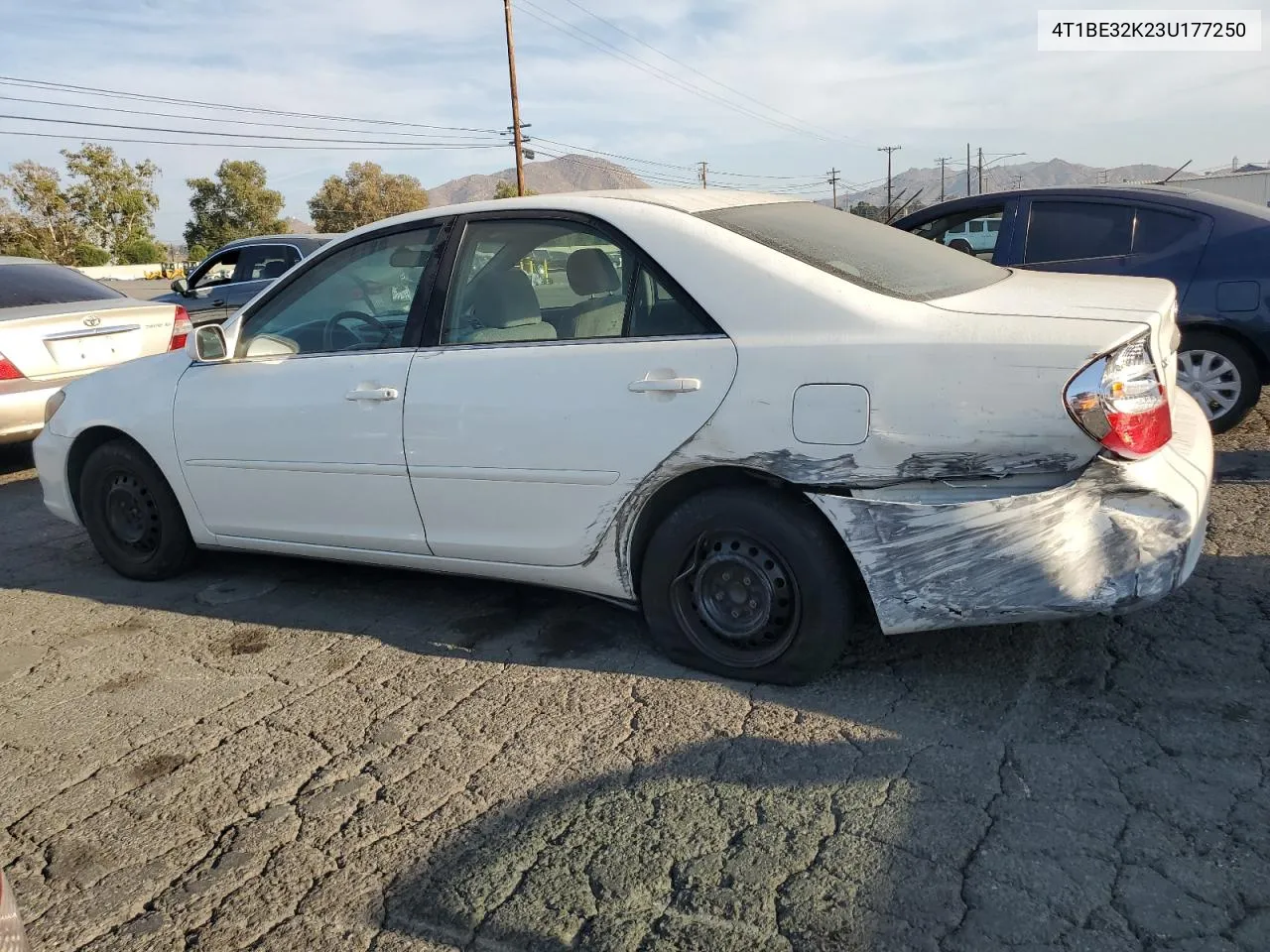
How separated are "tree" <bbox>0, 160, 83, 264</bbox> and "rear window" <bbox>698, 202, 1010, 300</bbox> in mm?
71167

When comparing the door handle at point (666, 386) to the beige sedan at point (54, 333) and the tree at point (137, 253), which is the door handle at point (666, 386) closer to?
the beige sedan at point (54, 333)

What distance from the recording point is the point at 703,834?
8.44ft

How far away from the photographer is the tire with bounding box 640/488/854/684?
123 inches

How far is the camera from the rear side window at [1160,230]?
19.6 ft

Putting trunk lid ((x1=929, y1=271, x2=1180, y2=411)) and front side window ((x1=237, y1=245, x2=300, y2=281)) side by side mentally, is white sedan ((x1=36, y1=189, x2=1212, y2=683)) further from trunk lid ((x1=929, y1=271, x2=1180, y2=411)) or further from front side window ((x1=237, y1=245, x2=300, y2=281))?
front side window ((x1=237, y1=245, x2=300, y2=281))

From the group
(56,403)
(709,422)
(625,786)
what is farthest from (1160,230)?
(56,403)

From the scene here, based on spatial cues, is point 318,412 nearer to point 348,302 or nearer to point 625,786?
point 348,302

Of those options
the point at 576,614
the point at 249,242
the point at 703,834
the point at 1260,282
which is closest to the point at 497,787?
the point at 703,834

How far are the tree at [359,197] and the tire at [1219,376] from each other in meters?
73.5

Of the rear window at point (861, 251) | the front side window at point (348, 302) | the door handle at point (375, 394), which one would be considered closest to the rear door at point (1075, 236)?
the rear window at point (861, 251)

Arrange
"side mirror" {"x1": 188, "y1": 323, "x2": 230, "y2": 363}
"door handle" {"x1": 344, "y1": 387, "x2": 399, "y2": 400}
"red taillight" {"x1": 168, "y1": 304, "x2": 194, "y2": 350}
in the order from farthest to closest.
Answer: "red taillight" {"x1": 168, "y1": 304, "x2": 194, "y2": 350} < "side mirror" {"x1": 188, "y1": 323, "x2": 230, "y2": 363} < "door handle" {"x1": 344, "y1": 387, "x2": 399, "y2": 400}

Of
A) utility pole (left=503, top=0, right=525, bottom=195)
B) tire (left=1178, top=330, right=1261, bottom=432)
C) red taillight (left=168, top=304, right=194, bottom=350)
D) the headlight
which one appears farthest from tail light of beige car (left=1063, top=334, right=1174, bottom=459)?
utility pole (left=503, top=0, right=525, bottom=195)

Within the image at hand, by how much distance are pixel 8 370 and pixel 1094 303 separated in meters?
6.59

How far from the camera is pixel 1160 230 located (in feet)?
19.9
